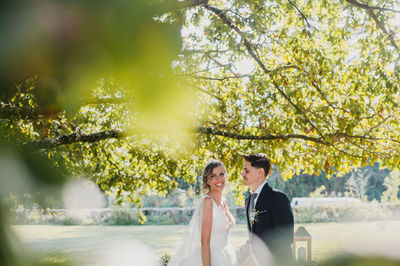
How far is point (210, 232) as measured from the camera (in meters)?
3.99

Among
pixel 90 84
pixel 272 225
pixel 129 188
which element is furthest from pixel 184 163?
pixel 90 84

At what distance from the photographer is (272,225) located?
135 inches

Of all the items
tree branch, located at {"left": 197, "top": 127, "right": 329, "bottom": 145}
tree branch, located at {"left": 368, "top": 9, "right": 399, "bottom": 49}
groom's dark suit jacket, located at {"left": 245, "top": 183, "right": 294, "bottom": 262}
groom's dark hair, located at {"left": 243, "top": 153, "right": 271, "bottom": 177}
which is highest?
tree branch, located at {"left": 368, "top": 9, "right": 399, "bottom": 49}

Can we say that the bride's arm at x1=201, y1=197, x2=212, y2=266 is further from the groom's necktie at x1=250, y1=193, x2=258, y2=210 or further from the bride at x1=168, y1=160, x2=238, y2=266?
the groom's necktie at x1=250, y1=193, x2=258, y2=210

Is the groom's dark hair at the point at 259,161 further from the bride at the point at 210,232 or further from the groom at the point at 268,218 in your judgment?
the bride at the point at 210,232

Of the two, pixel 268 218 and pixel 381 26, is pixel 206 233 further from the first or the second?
pixel 381 26

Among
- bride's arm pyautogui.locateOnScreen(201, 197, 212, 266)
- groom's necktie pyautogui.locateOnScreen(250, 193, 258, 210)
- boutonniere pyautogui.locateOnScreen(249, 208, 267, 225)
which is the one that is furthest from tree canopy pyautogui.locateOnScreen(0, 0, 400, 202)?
boutonniere pyautogui.locateOnScreen(249, 208, 267, 225)

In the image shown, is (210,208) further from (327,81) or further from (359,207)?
(359,207)

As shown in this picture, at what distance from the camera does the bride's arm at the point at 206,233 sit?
3914mm

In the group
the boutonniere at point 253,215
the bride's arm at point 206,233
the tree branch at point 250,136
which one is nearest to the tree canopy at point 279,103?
the tree branch at point 250,136

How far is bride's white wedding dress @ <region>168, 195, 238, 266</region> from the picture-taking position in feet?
13.7

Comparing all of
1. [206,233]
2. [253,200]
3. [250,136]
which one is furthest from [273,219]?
[250,136]

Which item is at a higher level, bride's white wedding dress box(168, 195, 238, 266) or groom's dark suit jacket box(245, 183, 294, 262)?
groom's dark suit jacket box(245, 183, 294, 262)

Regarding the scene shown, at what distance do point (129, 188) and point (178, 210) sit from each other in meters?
17.0
